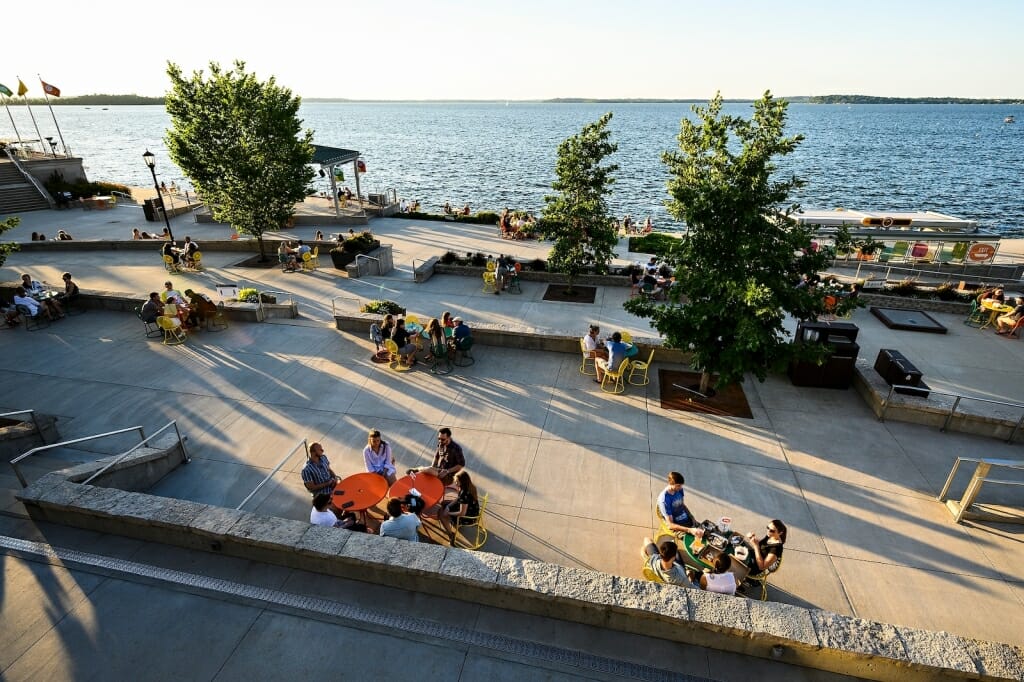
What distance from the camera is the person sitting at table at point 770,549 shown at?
610 cm

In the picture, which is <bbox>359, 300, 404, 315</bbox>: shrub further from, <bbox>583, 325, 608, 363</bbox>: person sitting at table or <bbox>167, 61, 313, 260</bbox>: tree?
<bbox>167, 61, 313, 260</bbox>: tree

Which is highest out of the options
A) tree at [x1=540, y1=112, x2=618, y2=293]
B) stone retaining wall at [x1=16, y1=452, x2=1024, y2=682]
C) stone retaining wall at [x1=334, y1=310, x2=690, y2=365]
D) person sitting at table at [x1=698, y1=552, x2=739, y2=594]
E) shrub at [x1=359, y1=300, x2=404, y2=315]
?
tree at [x1=540, y1=112, x2=618, y2=293]

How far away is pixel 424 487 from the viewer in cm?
728

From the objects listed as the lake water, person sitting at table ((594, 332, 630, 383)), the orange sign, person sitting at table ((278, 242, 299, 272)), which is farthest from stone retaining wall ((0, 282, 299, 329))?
the orange sign

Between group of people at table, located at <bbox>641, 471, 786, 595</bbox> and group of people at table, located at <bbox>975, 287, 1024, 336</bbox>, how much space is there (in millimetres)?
14224

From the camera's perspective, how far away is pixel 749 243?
8984 mm

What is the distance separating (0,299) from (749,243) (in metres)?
21.1

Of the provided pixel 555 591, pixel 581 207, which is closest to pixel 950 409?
pixel 555 591

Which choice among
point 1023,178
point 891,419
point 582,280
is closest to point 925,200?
point 1023,178

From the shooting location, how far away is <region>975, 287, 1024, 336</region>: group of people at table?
14703 mm

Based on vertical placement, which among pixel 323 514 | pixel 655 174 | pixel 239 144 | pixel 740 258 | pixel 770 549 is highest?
pixel 239 144

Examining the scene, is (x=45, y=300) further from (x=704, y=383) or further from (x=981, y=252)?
(x=981, y=252)

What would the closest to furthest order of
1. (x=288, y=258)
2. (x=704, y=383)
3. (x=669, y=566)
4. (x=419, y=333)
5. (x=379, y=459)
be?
1. (x=669, y=566)
2. (x=379, y=459)
3. (x=704, y=383)
4. (x=419, y=333)
5. (x=288, y=258)

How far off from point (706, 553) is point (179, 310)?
558 inches
